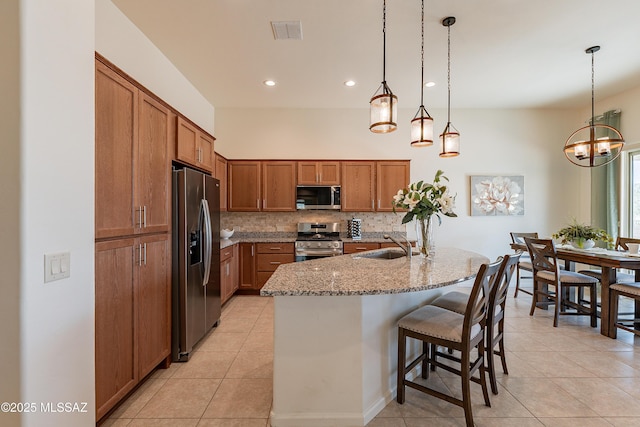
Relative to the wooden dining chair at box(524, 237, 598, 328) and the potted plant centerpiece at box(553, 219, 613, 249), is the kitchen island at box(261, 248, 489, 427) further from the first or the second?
the potted plant centerpiece at box(553, 219, 613, 249)

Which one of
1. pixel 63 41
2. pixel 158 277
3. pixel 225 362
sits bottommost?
pixel 225 362

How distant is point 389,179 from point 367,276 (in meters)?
3.21

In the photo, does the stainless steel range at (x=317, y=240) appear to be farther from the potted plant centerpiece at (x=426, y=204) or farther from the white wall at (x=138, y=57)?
the white wall at (x=138, y=57)

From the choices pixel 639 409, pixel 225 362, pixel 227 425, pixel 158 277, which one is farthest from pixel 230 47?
pixel 639 409

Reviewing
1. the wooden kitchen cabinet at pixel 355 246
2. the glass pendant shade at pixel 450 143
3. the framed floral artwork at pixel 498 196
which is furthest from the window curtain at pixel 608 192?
the wooden kitchen cabinet at pixel 355 246

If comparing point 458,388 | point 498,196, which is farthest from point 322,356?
point 498,196

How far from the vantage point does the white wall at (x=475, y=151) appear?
502 cm

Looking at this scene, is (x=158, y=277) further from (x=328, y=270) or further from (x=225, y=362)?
(x=328, y=270)

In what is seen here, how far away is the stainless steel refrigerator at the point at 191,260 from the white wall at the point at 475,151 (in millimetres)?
2490

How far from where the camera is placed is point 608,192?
439cm

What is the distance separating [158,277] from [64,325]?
0.99 metres

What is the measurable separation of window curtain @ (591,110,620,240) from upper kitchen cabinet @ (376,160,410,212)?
119 inches

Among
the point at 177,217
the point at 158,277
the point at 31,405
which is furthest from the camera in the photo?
the point at 177,217

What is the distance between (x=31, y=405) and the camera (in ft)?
3.62
